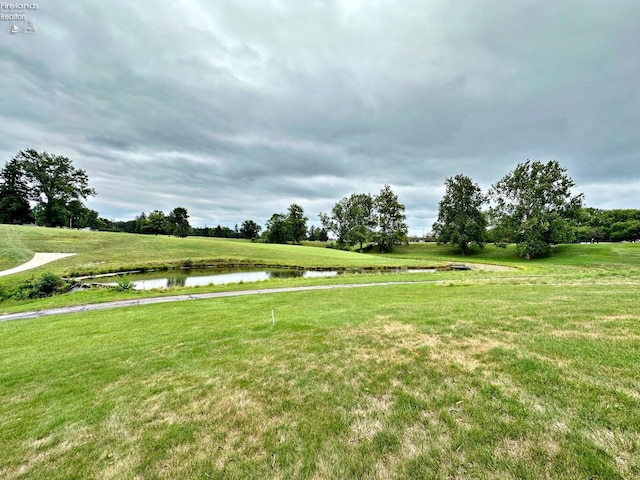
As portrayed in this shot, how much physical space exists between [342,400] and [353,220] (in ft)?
245

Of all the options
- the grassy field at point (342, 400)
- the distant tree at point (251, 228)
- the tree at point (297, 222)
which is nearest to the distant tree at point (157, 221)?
the distant tree at point (251, 228)

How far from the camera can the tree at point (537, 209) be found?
132 ft

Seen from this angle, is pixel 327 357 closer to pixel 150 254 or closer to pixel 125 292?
pixel 125 292

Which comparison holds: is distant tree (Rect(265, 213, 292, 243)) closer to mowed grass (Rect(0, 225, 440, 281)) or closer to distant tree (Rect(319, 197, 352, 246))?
distant tree (Rect(319, 197, 352, 246))

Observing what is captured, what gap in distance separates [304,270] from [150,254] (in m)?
20.4

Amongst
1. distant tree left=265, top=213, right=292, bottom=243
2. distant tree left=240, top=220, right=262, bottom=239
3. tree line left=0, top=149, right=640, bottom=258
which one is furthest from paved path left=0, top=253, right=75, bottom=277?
distant tree left=240, top=220, right=262, bottom=239

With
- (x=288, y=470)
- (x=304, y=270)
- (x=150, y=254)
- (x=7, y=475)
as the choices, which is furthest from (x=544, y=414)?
(x=150, y=254)

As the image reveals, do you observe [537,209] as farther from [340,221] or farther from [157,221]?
[157,221]

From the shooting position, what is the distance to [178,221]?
83250mm

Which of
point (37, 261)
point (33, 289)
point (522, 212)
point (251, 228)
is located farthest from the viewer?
point (251, 228)

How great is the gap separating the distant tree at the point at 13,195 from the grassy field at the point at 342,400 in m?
75.8

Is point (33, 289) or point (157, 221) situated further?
point (157, 221)

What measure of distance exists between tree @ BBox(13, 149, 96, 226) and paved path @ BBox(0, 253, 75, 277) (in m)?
33.2

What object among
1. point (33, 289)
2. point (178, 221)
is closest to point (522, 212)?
point (33, 289)
